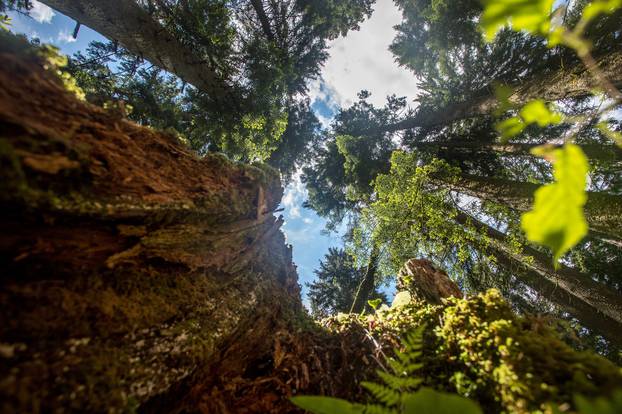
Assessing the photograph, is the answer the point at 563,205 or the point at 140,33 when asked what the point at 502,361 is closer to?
the point at 563,205

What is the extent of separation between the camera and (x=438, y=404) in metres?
1.00

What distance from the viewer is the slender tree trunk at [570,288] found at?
20.0 feet

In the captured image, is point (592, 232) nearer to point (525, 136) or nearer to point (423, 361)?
point (525, 136)

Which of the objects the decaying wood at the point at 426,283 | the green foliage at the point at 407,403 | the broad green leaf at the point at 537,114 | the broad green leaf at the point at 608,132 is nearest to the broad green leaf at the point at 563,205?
the broad green leaf at the point at 537,114

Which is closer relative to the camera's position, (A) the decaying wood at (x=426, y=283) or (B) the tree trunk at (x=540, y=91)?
(A) the decaying wood at (x=426, y=283)

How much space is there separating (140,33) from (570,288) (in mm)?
10649

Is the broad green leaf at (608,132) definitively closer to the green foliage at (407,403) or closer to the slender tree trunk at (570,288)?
the green foliage at (407,403)

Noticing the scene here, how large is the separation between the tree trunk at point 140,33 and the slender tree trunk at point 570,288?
22.9ft

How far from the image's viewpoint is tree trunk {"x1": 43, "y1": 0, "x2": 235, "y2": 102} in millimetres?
5477

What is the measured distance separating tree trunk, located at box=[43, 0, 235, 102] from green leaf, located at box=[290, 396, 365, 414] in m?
7.03

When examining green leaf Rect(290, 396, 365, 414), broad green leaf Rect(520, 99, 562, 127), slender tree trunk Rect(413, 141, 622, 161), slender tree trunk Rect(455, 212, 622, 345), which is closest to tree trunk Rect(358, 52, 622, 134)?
slender tree trunk Rect(413, 141, 622, 161)

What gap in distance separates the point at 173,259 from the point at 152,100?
7587 millimetres

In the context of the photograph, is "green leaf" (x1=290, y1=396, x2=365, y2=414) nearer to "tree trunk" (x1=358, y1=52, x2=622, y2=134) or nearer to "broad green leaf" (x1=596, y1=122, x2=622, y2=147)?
"broad green leaf" (x1=596, y1=122, x2=622, y2=147)

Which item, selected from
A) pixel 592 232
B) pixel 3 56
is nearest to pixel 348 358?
pixel 3 56
